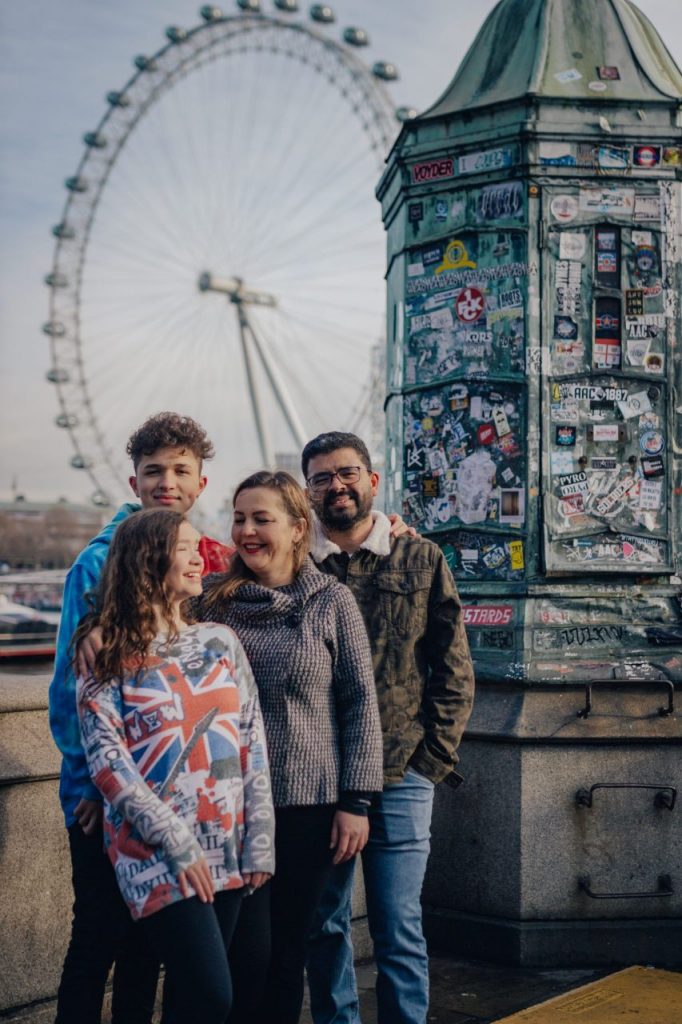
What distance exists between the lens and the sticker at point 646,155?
475 centimetres

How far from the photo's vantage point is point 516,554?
4.71m

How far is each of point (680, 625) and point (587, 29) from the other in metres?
2.49

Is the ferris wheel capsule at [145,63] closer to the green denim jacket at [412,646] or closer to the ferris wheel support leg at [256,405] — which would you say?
the ferris wheel support leg at [256,405]

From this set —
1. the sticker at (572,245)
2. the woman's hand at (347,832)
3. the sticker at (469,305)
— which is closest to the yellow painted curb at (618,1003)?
the woman's hand at (347,832)

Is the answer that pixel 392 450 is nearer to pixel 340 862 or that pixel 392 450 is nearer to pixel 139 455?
pixel 139 455

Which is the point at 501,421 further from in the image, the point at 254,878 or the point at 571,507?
the point at 254,878


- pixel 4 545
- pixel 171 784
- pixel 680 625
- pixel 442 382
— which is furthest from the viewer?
pixel 4 545

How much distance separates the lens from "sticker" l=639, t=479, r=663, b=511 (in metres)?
4.73

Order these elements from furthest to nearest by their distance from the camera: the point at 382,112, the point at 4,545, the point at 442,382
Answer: the point at 4,545, the point at 382,112, the point at 442,382

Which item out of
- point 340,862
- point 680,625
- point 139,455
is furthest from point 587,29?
point 340,862

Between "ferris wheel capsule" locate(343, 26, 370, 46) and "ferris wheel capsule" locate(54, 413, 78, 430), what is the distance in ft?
40.6

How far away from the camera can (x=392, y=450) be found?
5223 millimetres

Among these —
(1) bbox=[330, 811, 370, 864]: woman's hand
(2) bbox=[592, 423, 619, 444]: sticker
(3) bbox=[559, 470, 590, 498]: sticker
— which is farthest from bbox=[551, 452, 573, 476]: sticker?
(1) bbox=[330, 811, 370, 864]: woman's hand

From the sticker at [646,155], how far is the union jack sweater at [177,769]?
2.97 metres
